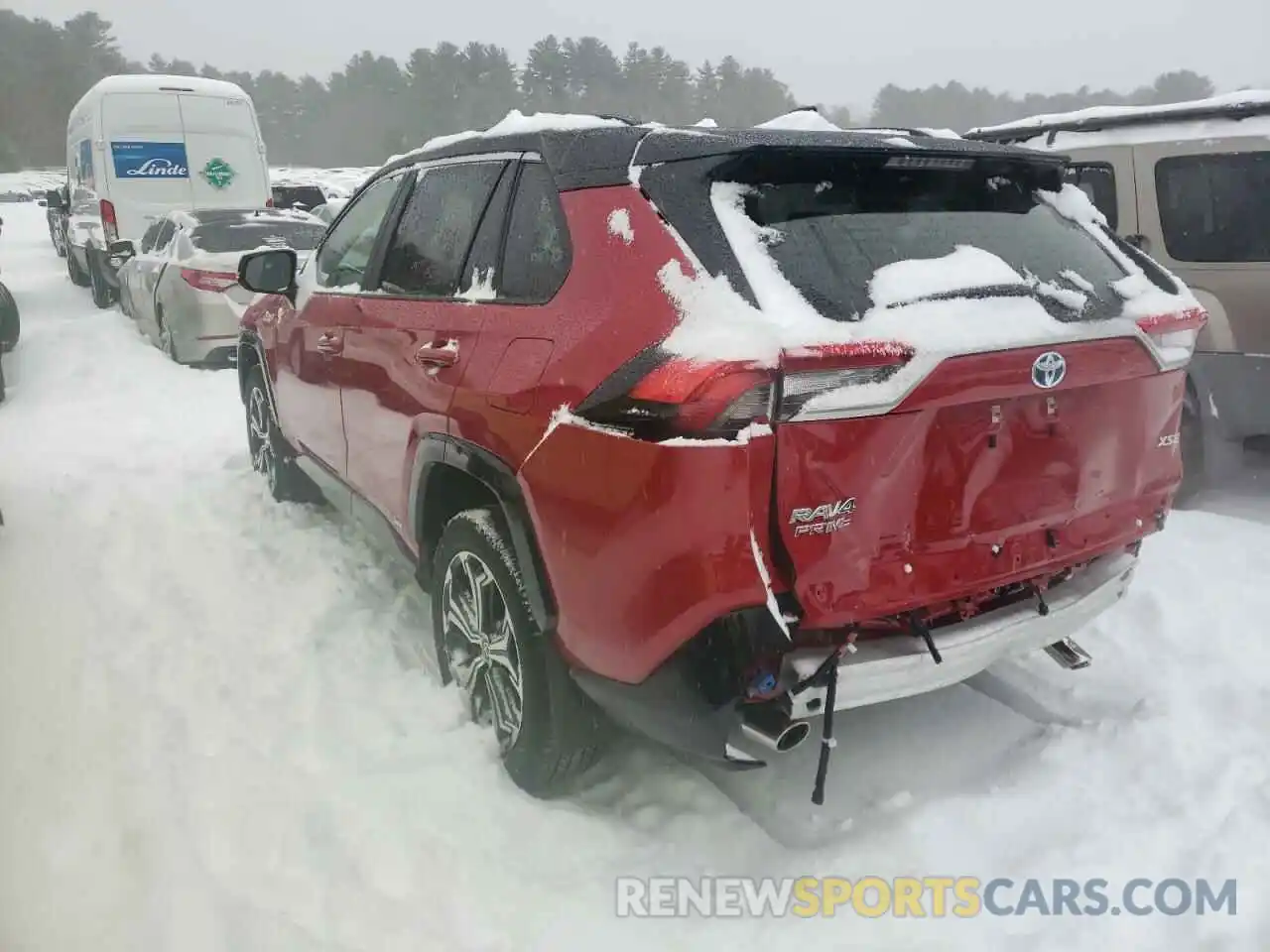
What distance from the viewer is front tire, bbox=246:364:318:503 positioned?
16.3ft

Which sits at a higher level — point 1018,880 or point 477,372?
point 477,372

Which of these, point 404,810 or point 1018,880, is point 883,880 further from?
point 404,810

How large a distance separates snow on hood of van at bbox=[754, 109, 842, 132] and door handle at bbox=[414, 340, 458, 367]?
1062mm

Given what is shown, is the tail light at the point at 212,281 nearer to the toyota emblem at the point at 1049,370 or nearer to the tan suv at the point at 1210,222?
the tan suv at the point at 1210,222

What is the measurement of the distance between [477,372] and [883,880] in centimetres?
172

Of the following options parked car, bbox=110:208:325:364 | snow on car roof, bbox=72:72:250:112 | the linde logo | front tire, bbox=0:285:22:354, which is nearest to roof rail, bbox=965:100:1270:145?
parked car, bbox=110:208:325:364

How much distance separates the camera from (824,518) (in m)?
2.00

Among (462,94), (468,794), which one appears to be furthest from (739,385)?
(462,94)

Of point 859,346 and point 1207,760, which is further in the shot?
point 1207,760

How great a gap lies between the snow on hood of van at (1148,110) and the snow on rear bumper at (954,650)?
3486 millimetres

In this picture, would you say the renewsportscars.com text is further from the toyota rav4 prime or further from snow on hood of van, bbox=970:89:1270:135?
snow on hood of van, bbox=970:89:1270:135

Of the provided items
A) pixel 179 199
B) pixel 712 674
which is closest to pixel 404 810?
pixel 712 674

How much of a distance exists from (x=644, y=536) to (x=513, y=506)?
542mm

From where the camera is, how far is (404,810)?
267 cm
